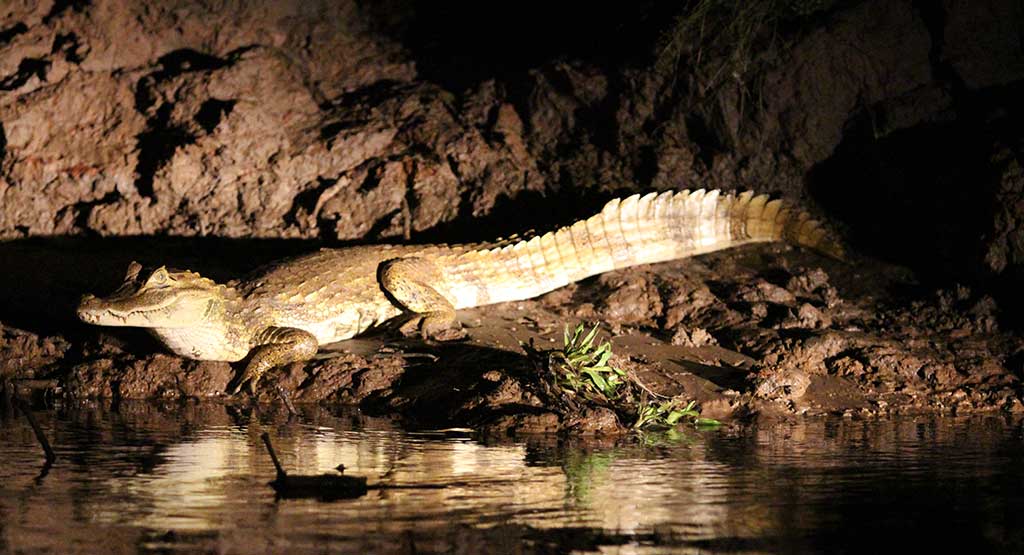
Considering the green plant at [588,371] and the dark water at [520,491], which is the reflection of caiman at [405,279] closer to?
the dark water at [520,491]

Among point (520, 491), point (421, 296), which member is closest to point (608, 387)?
point (421, 296)

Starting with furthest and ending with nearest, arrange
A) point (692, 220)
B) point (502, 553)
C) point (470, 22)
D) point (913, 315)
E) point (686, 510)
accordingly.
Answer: point (470, 22) < point (692, 220) < point (913, 315) < point (686, 510) < point (502, 553)

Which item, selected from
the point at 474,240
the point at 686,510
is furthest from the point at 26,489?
the point at 474,240

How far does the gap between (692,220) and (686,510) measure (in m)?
5.01

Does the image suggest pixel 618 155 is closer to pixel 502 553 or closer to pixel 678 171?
pixel 678 171

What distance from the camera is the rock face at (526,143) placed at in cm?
862

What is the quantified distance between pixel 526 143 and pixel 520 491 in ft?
20.0

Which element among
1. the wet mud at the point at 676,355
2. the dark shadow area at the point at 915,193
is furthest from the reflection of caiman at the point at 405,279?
the dark shadow area at the point at 915,193

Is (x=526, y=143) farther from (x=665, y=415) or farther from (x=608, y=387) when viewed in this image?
(x=665, y=415)

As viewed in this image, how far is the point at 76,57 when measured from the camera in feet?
34.1

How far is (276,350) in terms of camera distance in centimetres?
756

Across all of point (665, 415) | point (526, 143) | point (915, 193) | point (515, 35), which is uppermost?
point (515, 35)

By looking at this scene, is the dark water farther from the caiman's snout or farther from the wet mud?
the caiman's snout

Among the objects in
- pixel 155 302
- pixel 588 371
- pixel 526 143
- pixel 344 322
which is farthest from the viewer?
pixel 526 143
